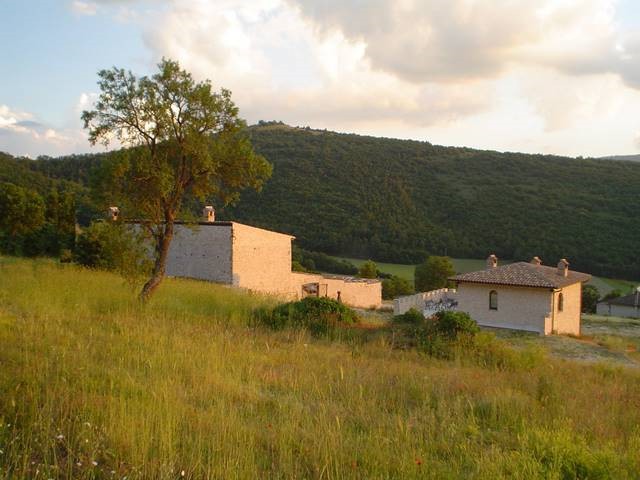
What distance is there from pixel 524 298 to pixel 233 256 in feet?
48.7

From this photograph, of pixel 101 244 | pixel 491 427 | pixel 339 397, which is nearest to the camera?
pixel 491 427

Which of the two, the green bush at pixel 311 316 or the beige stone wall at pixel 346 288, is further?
the beige stone wall at pixel 346 288

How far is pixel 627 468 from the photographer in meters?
4.37

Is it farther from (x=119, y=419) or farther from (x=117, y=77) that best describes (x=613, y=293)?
(x=119, y=419)

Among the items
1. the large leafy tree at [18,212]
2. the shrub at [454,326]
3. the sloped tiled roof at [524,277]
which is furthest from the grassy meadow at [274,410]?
the large leafy tree at [18,212]

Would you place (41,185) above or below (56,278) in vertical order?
above

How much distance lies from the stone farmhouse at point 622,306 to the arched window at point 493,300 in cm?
2731

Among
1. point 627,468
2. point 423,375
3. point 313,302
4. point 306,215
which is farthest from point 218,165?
Result: point 306,215

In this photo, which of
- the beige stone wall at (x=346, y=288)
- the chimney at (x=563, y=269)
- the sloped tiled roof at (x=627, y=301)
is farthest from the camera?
the sloped tiled roof at (x=627, y=301)

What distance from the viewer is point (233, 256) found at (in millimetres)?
27406

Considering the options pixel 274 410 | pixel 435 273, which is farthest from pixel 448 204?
pixel 274 410

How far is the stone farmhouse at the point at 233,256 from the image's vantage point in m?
27.6

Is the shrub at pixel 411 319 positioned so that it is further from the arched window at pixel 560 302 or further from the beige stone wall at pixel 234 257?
the arched window at pixel 560 302

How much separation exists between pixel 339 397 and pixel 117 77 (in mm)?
9270
